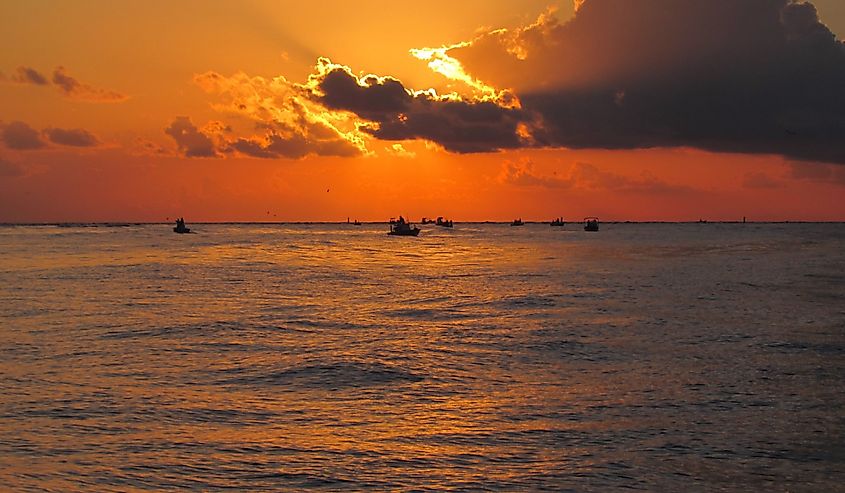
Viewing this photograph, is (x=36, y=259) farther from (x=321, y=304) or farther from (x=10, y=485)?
(x=10, y=485)

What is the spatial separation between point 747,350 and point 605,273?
4855 centimetres

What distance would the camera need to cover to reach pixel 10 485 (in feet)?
47.5

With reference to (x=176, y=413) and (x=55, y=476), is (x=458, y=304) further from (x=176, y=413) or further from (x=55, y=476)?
(x=55, y=476)

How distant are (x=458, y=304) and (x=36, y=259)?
74.5 m

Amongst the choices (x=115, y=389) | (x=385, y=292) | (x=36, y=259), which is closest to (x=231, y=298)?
(x=385, y=292)

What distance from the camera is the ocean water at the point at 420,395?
15.5 m

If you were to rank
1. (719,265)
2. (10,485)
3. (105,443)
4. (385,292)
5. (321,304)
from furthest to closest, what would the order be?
(719,265) < (385,292) < (321,304) < (105,443) < (10,485)

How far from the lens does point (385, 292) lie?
58.8 meters

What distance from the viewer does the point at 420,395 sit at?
22672 millimetres

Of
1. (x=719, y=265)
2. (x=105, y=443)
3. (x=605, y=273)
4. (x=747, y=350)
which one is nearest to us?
(x=105, y=443)

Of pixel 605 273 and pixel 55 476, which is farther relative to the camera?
pixel 605 273

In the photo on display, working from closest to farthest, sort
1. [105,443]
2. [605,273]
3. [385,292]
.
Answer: [105,443]
[385,292]
[605,273]

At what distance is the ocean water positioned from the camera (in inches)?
611

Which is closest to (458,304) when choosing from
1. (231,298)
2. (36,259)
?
(231,298)
